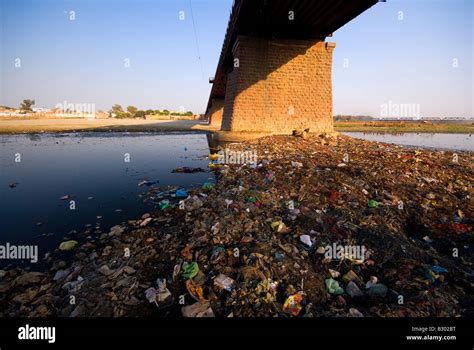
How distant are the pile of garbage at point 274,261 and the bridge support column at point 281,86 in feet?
29.0

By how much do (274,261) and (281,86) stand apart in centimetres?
1184

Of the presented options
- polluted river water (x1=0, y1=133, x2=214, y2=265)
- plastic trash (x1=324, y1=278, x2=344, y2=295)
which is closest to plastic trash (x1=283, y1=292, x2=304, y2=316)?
plastic trash (x1=324, y1=278, x2=344, y2=295)

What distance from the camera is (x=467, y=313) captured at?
1823 mm

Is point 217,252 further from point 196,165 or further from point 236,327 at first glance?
point 196,165

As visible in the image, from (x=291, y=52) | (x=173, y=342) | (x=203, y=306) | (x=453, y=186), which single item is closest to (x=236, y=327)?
(x=203, y=306)

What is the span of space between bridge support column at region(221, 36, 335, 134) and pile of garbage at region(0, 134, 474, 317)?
8.85 meters

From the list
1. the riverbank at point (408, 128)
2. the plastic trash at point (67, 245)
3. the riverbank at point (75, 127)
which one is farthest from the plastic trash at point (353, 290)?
the riverbank at point (408, 128)

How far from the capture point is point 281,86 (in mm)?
12531

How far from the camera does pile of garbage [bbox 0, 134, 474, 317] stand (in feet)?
6.26

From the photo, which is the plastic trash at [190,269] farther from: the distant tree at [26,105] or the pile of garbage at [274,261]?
the distant tree at [26,105]

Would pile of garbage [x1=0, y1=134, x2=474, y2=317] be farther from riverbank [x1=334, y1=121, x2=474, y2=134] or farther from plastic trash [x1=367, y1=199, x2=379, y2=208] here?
riverbank [x1=334, y1=121, x2=474, y2=134]

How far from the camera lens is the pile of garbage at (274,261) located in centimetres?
191

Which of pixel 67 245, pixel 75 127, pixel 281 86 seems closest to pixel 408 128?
pixel 281 86

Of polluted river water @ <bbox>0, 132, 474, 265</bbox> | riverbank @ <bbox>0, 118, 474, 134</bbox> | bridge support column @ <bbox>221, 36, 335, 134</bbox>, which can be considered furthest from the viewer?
riverbank @ <bbox>0, 118, 474, 134</bbox>
